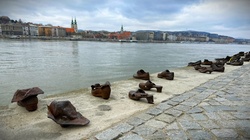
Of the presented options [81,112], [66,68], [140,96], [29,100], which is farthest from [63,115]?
[66,68]

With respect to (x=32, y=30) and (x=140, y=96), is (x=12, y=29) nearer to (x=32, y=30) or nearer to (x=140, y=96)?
(x=32, y=30)

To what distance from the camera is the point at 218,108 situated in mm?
3795

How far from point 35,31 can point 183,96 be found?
157500 mm

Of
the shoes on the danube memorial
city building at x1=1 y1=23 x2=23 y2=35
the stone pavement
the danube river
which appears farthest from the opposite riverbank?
city building at x1=1 y1=23 x2=23 y2=35

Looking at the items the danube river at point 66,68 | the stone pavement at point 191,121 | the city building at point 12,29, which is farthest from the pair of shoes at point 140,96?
the city building at point 12,29

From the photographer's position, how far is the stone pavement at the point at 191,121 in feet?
8.95

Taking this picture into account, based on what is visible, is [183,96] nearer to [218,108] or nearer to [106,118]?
[218,108]

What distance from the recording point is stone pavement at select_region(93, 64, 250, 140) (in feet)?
8.95

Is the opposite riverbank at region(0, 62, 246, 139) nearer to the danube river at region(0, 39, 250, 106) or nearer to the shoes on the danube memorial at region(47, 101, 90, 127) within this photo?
the shoes on the danube memorial at region(47, 101, 90, 127)

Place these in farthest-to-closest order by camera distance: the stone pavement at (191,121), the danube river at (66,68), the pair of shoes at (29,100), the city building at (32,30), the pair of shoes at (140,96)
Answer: the city building at (32,30), the danube river at (66,68), the pair of shoes at (140,96), the pair of shoes at (29,100), the stone pavement at (191,121)

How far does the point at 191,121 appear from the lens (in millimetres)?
3176

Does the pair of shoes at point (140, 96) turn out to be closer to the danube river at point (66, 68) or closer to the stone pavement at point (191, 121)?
the stone pavement at point (191, 121)

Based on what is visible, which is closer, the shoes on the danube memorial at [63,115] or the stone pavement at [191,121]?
the stone pavement at [191,121]

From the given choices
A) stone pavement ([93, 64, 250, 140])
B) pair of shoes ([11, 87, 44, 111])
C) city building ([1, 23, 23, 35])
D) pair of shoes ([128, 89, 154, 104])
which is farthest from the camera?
city building ([1, 23, 23, 35])
